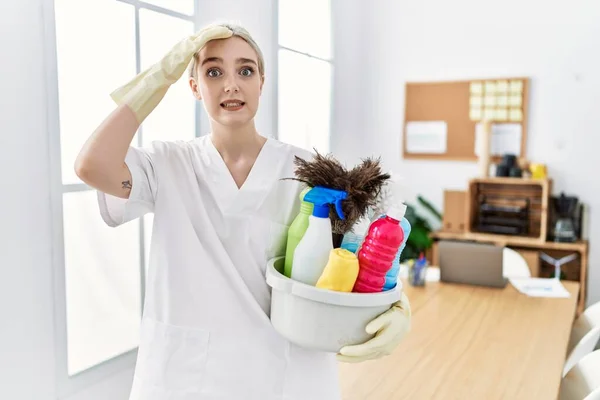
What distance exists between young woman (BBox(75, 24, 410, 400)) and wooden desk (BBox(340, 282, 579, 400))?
47 cm

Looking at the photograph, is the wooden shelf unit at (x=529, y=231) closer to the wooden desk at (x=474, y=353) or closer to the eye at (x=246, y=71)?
the wooden desk at (x=474, y=353)

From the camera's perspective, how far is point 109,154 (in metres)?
0.91

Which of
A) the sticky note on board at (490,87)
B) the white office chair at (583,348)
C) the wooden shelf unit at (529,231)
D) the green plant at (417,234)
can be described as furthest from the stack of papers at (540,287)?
the sticky note on board at (490,87)

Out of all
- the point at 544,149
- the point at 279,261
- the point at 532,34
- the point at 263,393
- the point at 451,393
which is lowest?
the point at 451,393

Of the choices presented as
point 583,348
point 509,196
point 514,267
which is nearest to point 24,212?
point 583,348

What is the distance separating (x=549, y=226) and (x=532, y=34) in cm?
132

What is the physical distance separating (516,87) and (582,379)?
8.10ft

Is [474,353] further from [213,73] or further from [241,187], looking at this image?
[213,73]

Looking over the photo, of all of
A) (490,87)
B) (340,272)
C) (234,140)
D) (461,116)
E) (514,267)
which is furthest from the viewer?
(461,116)

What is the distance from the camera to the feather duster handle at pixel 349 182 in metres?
0.96

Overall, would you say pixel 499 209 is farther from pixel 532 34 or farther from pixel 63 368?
pixel 63 368

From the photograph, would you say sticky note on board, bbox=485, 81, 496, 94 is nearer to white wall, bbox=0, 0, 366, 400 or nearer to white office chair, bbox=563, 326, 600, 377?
white office chair, bbox=563, 326, 600, 377

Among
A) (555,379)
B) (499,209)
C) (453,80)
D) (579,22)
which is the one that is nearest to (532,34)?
(579,22)

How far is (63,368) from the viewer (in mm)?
1574
